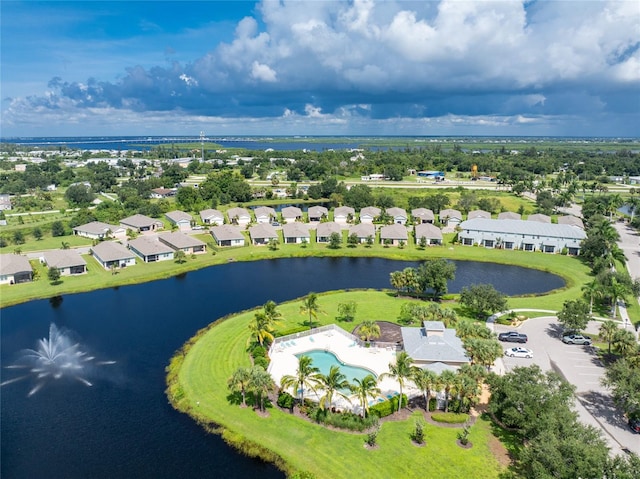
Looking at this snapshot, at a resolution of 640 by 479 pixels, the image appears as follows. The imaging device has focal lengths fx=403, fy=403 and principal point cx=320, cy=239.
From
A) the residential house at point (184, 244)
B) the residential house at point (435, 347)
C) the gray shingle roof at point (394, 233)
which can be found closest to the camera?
the residential house at point (435, 347)

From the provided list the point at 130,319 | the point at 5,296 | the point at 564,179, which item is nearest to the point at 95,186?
the point at 5,296

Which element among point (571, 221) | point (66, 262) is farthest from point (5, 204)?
point (571, 221)

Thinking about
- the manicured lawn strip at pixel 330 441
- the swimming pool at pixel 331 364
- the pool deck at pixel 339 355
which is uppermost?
the pool deck at pixel 339 355

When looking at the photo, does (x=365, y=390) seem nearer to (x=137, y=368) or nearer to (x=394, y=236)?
(x=137, y=368)

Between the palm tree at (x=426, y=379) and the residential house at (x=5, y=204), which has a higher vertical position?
the residential house at (x=5, y=204)

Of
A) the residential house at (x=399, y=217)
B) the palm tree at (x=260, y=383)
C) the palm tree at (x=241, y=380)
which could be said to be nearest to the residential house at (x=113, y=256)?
the palm tree at (x=241, y=380)

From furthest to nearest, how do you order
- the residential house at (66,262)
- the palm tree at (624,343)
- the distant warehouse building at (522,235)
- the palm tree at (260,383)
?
the distant warehouse building at (522,235) → the residential house at (66,262) → the palm tree at (624,343) → the palm tree at (260,383)

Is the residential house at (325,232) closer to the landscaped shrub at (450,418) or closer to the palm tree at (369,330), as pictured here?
the palm tree at (369,330)

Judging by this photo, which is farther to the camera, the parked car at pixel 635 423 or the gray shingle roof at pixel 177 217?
the gray shingle roof at pixel 177 217

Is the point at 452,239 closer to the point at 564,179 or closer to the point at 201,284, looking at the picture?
the point at 201,284
